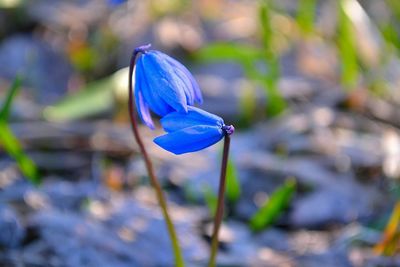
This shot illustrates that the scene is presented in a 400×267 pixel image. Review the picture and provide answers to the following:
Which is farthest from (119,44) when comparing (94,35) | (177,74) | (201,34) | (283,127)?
(177,74)

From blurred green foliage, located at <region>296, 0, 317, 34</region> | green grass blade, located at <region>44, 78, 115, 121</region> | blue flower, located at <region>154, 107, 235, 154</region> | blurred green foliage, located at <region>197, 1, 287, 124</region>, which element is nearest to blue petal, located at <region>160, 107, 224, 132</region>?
blue flower, located at <region>154, 107, 235, 154</region>

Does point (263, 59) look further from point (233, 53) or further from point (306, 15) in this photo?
point (306, 15)

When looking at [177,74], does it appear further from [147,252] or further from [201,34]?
[201,34]

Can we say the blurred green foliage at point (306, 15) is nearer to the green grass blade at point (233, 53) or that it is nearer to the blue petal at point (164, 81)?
the green grass blade at point (233, 53)

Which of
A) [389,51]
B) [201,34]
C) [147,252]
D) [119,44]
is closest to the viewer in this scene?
[147,252]

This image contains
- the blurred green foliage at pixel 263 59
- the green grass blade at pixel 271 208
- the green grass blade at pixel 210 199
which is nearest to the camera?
the green grass blade at pixel 271 208

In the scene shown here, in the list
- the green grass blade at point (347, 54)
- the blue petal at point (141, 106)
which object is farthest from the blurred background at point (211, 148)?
the blue petal at point (141, 106)

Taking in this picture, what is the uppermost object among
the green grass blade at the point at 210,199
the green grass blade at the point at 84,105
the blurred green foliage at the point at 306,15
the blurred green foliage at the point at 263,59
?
the blurred green foliage at the point at 306,15

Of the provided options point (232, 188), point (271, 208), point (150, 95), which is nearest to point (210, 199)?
point (232, 188)
